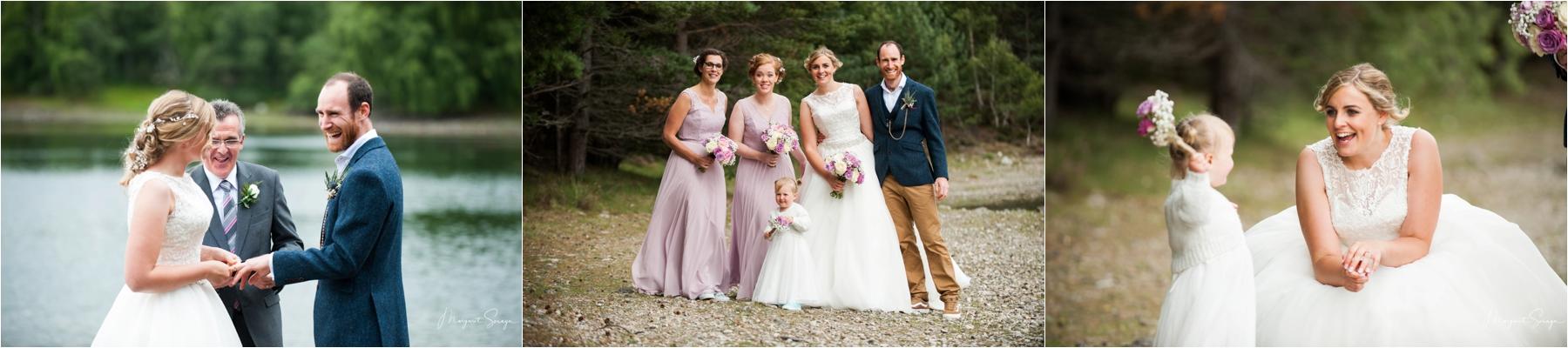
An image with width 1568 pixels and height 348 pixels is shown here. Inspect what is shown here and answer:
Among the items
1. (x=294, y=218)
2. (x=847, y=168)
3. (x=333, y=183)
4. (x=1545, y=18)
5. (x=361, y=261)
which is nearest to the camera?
(x=361, y=261)

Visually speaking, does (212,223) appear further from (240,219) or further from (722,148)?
(722,148)

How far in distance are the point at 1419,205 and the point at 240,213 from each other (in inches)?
203

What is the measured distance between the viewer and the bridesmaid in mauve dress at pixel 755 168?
633 cm

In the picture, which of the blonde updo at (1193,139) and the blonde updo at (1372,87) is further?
the blonde updo at (1372,87)

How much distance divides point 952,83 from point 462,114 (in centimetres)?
534

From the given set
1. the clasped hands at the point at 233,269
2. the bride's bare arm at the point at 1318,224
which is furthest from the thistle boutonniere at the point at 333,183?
the bride's bare arm at the point at 1318,224

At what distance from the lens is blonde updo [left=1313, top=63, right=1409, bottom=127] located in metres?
5.26

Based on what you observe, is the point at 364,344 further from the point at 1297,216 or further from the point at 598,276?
the point at 1297,216

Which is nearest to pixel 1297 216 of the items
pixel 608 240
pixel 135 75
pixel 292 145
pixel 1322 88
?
pixel 1322 88

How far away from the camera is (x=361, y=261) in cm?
459

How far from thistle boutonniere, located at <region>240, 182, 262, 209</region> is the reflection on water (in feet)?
8.58

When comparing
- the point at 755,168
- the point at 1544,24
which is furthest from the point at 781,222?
the point at 1544,24

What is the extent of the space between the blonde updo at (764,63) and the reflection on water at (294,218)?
2780 millimetres

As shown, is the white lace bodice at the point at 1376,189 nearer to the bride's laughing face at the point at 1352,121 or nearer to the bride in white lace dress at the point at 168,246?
the bride's laughing face at the point at 1352,121
